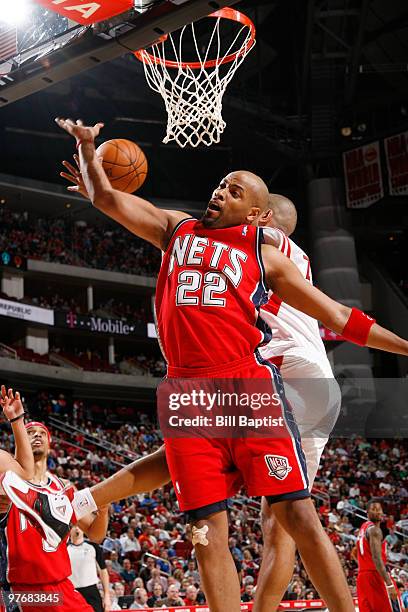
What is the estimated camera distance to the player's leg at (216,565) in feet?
11.3

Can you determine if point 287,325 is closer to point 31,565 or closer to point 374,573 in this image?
point 31,565

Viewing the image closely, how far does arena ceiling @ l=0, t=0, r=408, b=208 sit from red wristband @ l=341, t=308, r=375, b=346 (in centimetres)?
2198

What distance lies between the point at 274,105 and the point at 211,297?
2795cm

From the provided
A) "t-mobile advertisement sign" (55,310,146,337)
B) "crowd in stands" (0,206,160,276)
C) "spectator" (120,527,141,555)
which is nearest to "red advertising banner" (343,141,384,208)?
"crowd in stands" (0,206,160,276)

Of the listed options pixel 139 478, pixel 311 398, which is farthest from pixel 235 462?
pixel 311 398

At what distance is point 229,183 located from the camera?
3.91m

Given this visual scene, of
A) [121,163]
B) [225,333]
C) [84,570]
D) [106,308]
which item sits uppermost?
[106,308]

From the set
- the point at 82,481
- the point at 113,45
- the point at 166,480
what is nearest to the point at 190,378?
the point at 166,480

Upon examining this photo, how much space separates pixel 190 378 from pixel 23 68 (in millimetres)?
4679

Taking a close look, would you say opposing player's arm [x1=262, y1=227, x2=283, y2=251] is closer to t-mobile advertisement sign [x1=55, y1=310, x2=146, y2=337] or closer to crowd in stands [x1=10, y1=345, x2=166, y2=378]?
crowd in stands [x1=10, y1=345, x2=166, y2=378]

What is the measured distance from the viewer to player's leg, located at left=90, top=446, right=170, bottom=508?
13.1 feet

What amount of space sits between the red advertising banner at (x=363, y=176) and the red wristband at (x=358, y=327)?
24.5m

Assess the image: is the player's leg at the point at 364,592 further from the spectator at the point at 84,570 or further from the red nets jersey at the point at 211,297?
the red nets jersey at the point at 211,297

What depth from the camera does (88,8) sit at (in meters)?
6.76
